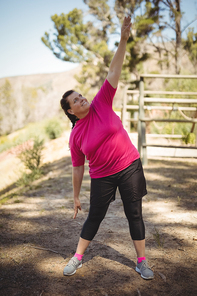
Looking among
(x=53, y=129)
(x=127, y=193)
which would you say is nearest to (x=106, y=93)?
(x=127, y=193)

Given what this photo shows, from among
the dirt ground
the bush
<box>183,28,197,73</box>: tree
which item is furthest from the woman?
<box>183,28,197,73</box>: tree

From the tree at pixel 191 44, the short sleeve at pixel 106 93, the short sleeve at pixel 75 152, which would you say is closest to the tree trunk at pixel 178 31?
the tree at pixel 191 44

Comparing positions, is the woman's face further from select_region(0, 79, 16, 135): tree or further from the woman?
select_region(0, 79, 16, 135): tree

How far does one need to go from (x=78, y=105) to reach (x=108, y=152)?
0.41 m

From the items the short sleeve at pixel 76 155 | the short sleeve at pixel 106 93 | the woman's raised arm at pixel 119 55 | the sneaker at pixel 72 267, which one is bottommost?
the sneaker at pixel 72 267

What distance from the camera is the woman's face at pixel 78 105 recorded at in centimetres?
191

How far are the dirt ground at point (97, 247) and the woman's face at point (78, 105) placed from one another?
122 cm

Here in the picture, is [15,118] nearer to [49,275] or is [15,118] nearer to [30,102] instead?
[30,102]

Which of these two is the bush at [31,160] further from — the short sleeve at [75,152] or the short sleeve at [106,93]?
the short sleeve at [106,93]

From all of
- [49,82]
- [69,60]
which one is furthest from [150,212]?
[49,82]

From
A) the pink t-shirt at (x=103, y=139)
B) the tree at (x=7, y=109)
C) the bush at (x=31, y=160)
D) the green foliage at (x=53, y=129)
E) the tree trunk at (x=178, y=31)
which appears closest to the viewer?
the pink t-shirt at (x=103, y=139)

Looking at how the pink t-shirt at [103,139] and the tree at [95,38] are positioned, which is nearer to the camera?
the pink t-shirt at [103,139]

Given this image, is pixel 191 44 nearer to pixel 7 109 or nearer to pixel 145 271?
pixel 7 109

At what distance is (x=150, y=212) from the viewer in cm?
331
